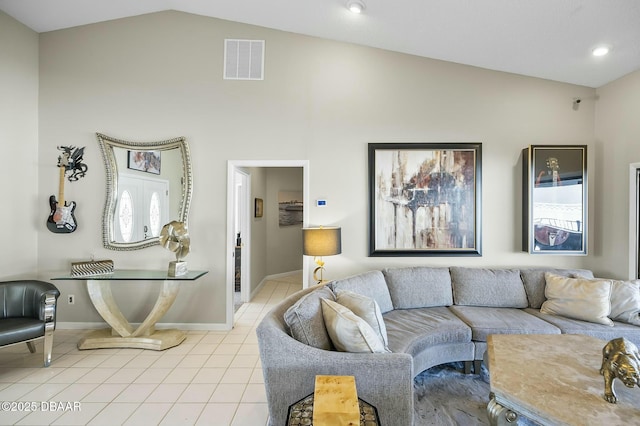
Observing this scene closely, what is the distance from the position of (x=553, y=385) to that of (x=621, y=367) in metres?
0.31

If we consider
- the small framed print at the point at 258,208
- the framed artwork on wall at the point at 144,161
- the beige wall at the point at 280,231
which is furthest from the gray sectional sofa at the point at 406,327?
the beige wall at the point at 280,231

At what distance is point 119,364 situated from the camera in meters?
2.67

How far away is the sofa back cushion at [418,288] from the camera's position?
9.56ft

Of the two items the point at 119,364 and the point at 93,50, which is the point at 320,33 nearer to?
the point at 93,50

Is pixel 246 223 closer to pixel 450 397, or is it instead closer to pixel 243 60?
pixel 243 60

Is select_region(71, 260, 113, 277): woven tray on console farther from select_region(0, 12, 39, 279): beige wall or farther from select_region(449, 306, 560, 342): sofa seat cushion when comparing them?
select_region(449, 306, 560, 342): sofa seat cushion

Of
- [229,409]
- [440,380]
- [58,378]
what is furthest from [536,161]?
[58,378]

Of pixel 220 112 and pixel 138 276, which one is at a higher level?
pixel 220 112

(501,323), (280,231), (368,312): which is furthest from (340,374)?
(280,231)

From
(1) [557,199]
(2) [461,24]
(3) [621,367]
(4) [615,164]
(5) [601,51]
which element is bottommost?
(3) [621,367]

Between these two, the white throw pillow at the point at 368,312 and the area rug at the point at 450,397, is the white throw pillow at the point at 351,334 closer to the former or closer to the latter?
the white throw pillow at the point at 368,312

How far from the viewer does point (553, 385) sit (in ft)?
5.09

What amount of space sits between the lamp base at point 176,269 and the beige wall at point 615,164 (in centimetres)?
467

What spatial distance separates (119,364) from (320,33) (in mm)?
4004
